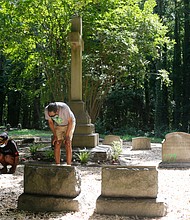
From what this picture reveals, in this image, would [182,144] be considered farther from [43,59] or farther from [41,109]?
[41,109]

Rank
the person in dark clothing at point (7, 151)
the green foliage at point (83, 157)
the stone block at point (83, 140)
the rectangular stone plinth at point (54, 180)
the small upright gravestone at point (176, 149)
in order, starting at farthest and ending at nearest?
the stone block at point (83, 140) → the small upright gravestone at point (176, 149) → the green foliage at point (83, 157) → the person in dark clothing at point (7, 151) → the rectangular stone plinth at point (54, 180)

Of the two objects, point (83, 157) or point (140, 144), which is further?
point (140, 144)

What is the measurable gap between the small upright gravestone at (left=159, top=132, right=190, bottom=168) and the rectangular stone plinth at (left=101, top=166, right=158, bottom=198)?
512 cm

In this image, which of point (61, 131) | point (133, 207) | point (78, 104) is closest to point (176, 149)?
point (78, 104)

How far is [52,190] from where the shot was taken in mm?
4949

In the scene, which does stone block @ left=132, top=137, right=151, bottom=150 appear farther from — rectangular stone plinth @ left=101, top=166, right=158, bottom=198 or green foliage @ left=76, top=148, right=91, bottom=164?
rectangular stone plinth @ left=101, top=166, right=158, bottom=198

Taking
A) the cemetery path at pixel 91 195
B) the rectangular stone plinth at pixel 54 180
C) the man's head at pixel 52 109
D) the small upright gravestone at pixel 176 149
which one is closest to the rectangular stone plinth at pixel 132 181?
the cemetery path at pixel 91 195

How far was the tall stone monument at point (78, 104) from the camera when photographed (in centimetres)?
1031

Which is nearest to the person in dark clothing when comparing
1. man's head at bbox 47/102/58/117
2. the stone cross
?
man's head at bbox 47/102/58/117

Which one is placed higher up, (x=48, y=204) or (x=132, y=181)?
(x=132, y=181)

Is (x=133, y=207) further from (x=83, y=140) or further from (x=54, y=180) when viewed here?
(x=83, y=140)

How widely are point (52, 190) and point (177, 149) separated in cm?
569

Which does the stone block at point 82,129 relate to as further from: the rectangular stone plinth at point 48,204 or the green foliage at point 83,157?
the rectangular stone plinth at point 48,204

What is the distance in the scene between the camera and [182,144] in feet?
32.3
